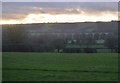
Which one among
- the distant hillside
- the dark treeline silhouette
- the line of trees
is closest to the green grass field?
the distant hillside

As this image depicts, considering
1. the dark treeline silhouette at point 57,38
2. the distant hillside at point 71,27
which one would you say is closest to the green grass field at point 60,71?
the distant hillside at point 71,27

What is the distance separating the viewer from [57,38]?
3130 centimetres

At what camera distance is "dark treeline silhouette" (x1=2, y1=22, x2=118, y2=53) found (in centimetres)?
2922

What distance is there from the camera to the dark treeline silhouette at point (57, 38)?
95.9ft

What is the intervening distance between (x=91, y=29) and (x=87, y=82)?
19592 mm

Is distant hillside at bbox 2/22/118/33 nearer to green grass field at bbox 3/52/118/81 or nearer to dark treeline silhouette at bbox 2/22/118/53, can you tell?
dark treeline silhouette at bbox 2/22/118/53

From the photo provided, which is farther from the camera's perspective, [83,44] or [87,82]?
[83,44]

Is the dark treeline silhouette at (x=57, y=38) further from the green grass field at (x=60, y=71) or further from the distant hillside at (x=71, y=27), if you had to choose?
the green grass field at (x=60, y=71)

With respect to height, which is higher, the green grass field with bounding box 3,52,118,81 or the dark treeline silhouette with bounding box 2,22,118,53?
the dark treeline silhouette with bounding box 2,22,118,53

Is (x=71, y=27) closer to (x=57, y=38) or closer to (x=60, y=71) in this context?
(x=57, y=38)

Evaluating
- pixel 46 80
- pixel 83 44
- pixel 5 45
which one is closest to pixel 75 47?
pixel 83 44

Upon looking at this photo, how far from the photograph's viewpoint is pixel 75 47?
3125 cm

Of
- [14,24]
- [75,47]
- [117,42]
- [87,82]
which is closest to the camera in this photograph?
[87,82]

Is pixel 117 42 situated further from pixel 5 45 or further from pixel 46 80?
pixel 46 80
